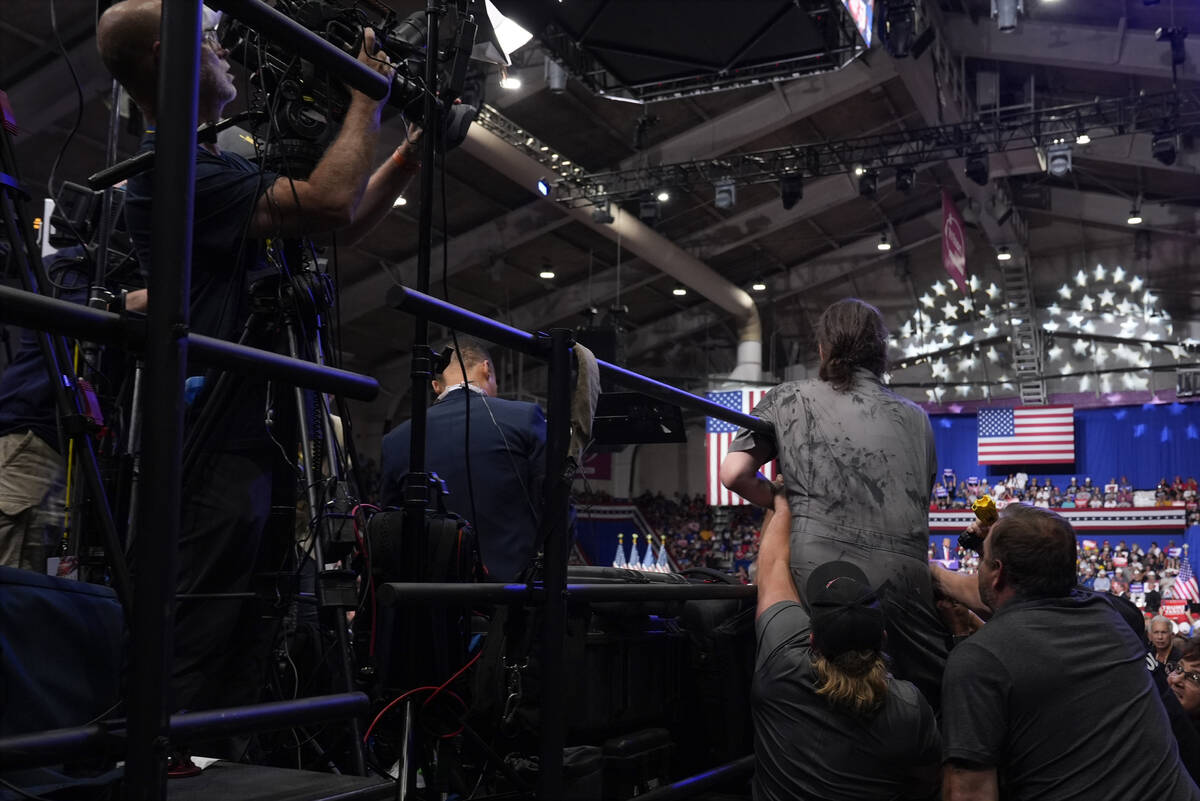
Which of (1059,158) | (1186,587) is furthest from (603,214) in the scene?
(1186,587)

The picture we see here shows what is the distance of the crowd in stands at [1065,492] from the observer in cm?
1656

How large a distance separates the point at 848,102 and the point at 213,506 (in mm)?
13507

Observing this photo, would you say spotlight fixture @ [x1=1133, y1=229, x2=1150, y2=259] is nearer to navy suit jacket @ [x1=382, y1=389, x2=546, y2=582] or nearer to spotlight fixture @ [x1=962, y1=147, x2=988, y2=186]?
spotlight fixture @ [x1=962, y1=147, x2=988, y2=186]

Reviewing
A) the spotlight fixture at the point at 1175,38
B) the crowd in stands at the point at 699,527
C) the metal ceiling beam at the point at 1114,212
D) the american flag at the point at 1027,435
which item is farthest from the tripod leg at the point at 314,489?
the metal ceiling beam at the point at 1114,212

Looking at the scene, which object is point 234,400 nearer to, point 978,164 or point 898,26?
point 898,26

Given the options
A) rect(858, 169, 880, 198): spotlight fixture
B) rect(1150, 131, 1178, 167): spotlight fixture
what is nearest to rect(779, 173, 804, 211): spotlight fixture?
rect(858, 169, 880, 198): spotlight fixture

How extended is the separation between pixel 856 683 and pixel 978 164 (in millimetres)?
11529

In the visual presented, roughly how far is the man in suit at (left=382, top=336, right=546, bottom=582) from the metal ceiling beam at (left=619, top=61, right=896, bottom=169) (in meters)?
10.7

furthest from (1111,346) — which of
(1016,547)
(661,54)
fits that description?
(1016,547)

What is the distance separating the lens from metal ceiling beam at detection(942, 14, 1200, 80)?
1148cm

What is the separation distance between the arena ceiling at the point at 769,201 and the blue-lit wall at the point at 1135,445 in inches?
58.4

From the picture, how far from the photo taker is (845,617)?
2.09m

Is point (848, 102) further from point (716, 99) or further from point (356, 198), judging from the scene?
point (356, 198)

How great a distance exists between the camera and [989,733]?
209 centimetres
